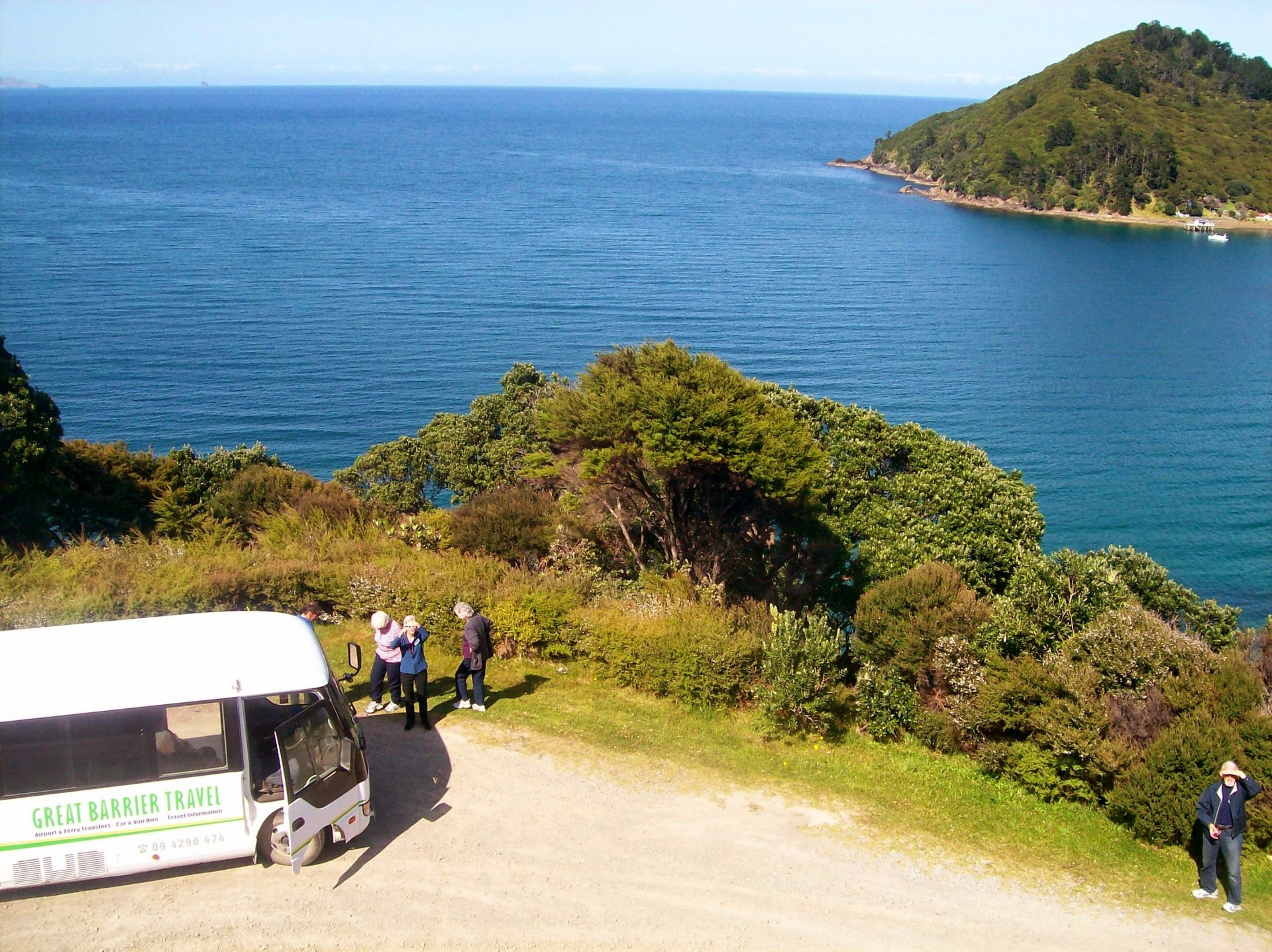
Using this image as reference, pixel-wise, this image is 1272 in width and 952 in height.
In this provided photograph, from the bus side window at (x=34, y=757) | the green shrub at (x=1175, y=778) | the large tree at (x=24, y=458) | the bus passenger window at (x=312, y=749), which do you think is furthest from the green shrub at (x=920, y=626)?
the large tree at (x=24, y=458)

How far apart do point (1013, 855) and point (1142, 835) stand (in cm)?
159

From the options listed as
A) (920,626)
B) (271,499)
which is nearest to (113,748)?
(920,626)

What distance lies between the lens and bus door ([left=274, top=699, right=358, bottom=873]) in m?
9.02

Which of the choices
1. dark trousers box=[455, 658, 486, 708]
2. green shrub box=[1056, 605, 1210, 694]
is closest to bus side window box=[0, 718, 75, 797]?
dark trousers box=[455, 658, 486, 708]

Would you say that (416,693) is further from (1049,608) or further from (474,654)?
(1049,608)

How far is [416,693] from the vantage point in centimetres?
1225

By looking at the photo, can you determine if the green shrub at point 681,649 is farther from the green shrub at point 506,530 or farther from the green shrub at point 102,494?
the green shrub at point 102,494

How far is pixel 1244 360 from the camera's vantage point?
231 ft

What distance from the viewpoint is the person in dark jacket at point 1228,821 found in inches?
382

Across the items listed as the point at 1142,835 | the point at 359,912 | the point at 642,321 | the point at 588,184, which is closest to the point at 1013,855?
the point at 1142,835

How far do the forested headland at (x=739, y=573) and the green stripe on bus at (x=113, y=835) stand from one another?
18.7 feet

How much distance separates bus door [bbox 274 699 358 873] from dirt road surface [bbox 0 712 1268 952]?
554mm

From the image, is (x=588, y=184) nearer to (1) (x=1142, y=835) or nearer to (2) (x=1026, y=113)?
(2) (x=1026, y=113)

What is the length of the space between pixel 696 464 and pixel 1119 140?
151101mm
